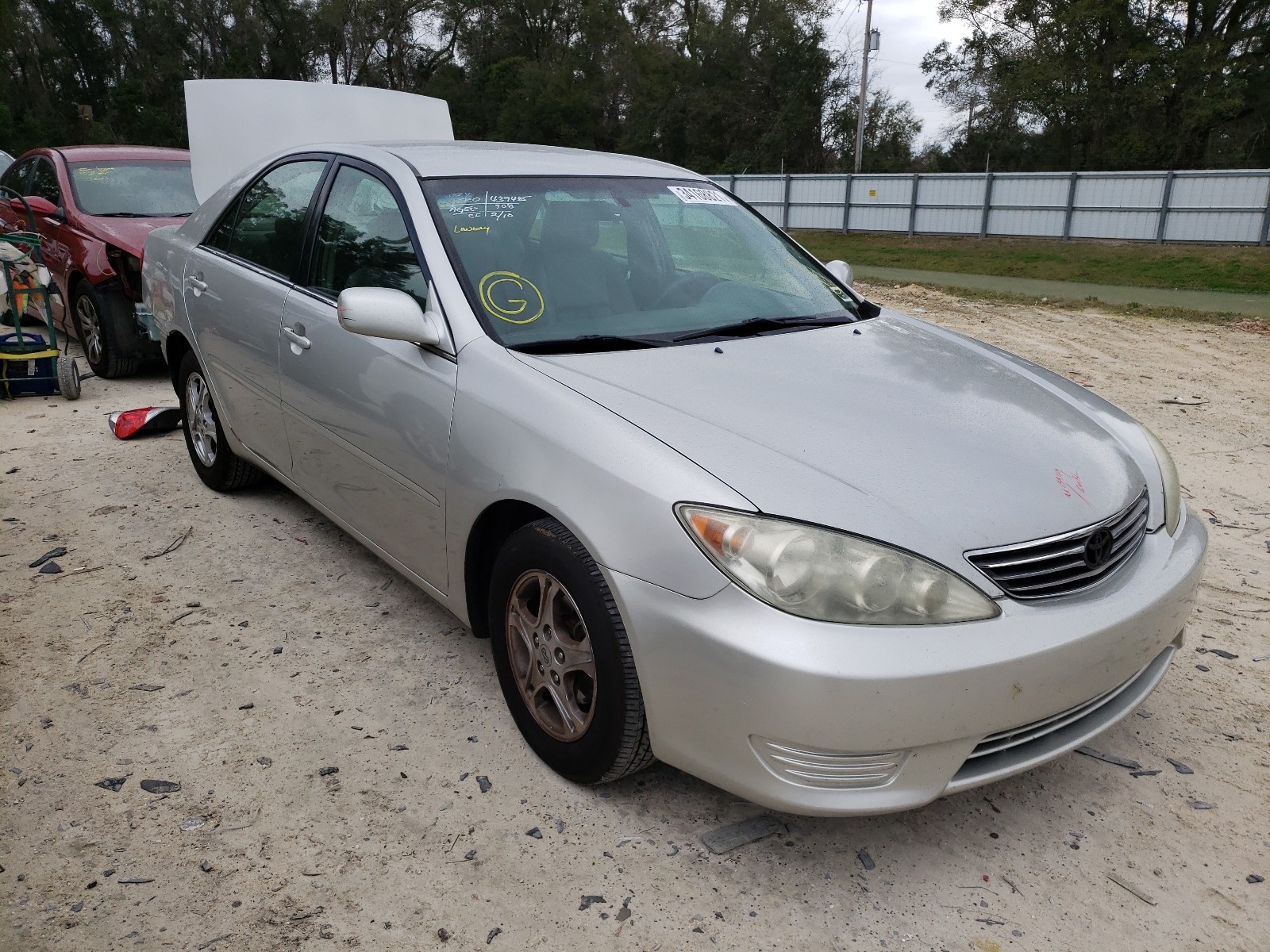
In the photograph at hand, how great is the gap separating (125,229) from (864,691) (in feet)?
22.9

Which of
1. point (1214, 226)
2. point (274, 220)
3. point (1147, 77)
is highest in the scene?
point (1147, 77)

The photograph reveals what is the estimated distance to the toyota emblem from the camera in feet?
7.70

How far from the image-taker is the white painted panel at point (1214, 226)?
18.1m

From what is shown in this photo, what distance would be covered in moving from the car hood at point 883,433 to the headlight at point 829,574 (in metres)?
0.04

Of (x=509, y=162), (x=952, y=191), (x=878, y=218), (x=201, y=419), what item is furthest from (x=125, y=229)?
(x=878, y=218)

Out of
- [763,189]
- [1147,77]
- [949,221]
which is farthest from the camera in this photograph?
[1147,77]

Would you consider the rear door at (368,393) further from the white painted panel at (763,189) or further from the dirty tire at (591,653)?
the white painted panel at (763,189)

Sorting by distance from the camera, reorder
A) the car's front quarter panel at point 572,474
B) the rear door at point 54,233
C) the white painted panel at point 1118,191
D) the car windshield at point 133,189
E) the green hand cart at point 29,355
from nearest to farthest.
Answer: the car's front quarter panel at point 572,474 → the green hand cart at point 29,355 → the rear door at point 54,233 → the car windshield at point 133,189 → the white painted panel at point 1118,191

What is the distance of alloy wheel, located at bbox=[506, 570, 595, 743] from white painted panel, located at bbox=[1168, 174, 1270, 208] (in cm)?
2017

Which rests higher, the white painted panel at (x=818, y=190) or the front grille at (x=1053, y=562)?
the white painted panel at (x=818, y=190)

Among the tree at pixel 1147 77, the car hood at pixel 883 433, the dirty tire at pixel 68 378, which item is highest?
the tree at pixel 1147 77

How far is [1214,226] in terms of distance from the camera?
1866 cm

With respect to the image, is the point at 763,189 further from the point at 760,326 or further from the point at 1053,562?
the point at 1053,562

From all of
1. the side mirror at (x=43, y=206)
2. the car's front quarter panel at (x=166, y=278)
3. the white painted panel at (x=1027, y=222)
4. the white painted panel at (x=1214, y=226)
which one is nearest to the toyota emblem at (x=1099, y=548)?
the car's front quarter panel at (x=166, y=278)
